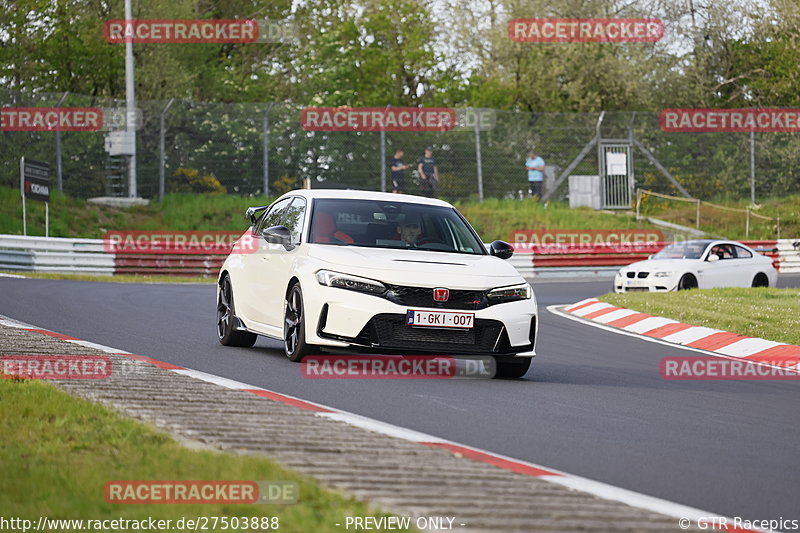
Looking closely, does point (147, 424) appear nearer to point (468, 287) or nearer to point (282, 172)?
point (468, 287)

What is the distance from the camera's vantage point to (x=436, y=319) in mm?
10602

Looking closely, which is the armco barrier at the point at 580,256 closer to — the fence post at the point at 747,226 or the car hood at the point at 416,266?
the fence post at the point at 747,226

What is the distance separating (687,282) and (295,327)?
49.3ft

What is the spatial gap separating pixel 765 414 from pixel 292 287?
4.08 meters

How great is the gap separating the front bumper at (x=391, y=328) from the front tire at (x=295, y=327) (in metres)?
0.15

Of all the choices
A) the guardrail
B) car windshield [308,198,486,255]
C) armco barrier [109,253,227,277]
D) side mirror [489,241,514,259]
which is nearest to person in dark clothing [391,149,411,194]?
the guardrail

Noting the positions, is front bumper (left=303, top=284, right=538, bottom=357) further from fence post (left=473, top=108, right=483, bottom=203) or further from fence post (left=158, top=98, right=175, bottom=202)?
fence post (left=473, top=108, right=483, bottom=203)

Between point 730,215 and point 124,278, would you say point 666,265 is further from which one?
point 730,215

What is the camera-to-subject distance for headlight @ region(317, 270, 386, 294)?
10688mm

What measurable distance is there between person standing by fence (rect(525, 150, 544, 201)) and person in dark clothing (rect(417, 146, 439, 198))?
2966mm

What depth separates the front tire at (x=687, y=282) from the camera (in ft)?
81.2

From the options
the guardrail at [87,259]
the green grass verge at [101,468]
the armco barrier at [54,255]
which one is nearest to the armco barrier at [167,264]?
the guardrail at [87,259]

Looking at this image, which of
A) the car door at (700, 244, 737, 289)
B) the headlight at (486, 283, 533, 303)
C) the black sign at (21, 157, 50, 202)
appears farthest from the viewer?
the black sign at (21, 157, 50, 202)

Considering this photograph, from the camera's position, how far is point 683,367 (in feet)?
43.2
